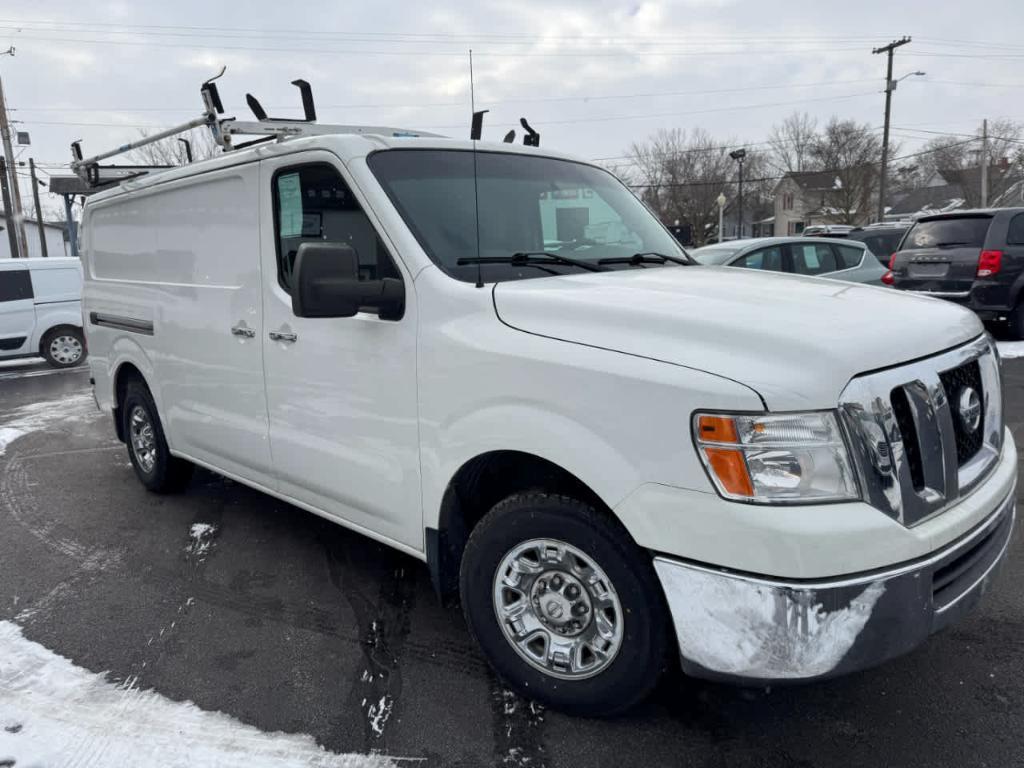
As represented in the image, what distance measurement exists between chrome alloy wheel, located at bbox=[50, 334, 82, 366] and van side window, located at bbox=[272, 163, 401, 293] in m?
11.0

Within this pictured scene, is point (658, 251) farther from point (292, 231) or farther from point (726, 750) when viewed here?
point (726, 750)

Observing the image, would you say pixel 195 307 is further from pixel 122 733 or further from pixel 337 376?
pixel 122 733

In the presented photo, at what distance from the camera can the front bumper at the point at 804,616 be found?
1.98 metres

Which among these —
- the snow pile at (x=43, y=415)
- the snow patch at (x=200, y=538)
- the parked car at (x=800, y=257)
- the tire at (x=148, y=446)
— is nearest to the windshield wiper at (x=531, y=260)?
the snow patch at (x=200, y=538)

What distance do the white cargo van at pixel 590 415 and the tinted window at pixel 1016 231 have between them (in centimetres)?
885

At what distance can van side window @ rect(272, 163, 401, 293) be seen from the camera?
9.93ft

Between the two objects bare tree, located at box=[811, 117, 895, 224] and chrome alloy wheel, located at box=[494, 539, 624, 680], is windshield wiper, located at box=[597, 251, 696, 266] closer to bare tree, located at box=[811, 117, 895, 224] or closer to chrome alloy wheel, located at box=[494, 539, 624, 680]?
chrome alloy wheel, located at box=[494, 539, 624, 680]

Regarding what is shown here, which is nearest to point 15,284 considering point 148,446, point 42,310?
point 42,310

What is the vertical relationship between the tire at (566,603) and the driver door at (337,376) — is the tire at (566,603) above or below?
below

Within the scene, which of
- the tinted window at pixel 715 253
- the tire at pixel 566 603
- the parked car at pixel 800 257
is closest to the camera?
the tire at pixel 566 603

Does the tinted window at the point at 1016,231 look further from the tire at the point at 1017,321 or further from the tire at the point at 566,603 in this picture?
the tire at the point at 566,603

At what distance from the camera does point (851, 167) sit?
47.9 metres

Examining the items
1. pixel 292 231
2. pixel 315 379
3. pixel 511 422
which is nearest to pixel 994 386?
pixel 511 422

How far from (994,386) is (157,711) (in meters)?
3.22
